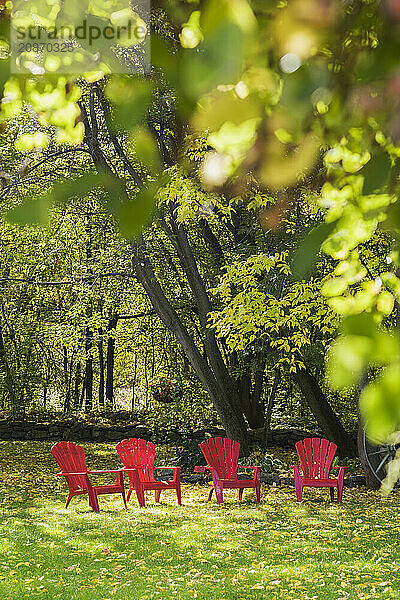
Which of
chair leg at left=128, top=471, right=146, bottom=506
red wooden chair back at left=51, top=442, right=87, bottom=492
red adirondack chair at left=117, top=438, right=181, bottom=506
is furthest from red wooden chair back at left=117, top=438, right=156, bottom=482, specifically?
red wooden chair back at left=51, top=442, right=87, bottom=492

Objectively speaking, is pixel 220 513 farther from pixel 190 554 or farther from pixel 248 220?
pixel 248 220

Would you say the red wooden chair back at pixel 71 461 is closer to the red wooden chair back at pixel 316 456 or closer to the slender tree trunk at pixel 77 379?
the red wooden chair back at pixel 316 456

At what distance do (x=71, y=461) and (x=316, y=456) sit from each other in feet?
10.3

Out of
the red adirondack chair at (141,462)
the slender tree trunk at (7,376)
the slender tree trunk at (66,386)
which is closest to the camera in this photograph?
the red adirondack chair at (141,462)

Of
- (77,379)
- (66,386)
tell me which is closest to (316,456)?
(77,379)

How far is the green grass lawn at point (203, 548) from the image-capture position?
4641 millimetres

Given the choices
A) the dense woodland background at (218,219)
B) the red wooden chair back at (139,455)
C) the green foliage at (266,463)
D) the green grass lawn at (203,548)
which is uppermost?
the dense woodland background at (218,219)

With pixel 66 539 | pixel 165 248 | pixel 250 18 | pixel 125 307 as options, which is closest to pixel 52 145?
pixel 165 248

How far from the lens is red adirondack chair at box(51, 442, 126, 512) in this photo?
7.48m

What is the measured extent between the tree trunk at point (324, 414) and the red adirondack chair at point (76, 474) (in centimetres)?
380

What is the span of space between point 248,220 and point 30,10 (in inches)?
356

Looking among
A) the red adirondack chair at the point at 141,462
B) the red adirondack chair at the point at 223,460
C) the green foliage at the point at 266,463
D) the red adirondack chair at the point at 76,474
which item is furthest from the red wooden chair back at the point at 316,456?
the red adirondack chair at the point at 76,474

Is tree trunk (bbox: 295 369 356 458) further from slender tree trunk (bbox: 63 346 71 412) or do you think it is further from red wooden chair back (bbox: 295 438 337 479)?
slender tree trunk (bbox: 63 346 71 412)

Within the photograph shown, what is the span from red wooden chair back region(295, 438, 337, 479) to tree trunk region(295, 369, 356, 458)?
200 centimetres
